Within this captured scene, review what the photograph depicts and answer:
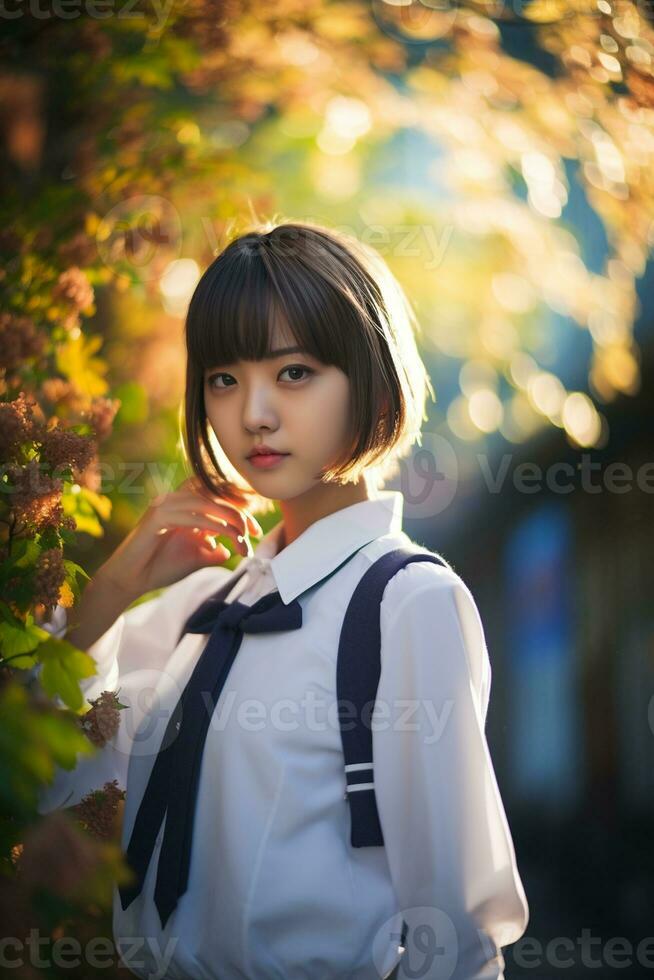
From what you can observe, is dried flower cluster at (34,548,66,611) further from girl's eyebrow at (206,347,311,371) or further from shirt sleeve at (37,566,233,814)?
girl's eyebrow at (206,347,311,371)

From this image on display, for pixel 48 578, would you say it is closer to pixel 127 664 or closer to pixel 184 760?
pixel 184 760

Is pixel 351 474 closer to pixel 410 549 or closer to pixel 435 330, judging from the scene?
pixel 410 549

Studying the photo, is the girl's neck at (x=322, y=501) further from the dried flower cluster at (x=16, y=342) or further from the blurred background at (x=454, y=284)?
the dried flower cluster at (x=16, y=342)

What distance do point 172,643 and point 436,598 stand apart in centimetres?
62

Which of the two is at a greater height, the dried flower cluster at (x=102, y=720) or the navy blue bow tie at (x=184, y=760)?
the dried flower cluster at (x=102, y=720)

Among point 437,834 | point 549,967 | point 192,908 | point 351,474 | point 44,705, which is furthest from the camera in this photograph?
point 549,967

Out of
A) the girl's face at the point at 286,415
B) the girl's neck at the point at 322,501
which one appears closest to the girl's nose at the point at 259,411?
the girl's face at the point at 286,415

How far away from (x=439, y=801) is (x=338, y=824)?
0.54ft

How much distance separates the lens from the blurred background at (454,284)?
1768 mm

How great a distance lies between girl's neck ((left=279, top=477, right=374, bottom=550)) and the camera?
1.63 m

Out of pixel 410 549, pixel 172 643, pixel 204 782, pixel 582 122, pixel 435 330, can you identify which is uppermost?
pixel 582 122

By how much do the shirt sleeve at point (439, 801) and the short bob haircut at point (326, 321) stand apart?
298mm

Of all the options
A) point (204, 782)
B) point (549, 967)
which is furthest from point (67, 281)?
point (549, 967)

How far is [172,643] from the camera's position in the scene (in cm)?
179
